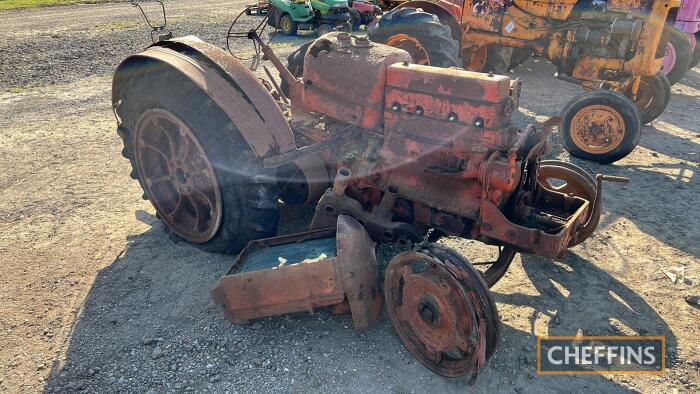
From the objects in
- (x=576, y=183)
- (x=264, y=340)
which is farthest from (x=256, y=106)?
(x=576, y=183)

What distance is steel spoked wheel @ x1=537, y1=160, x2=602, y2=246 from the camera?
12.0 ft

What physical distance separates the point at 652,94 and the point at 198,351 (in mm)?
6958

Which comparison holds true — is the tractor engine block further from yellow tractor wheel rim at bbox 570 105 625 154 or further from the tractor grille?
the tractor grille

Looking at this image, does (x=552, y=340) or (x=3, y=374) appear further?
(x=552, y=340)

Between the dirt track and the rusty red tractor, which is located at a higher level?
the rusty red tractor

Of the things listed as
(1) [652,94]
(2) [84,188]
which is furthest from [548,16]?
(2) [84,188]

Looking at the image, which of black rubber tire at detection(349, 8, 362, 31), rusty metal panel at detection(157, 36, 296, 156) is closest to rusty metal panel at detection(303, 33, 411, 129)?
rusty metal panel at detection(157, 36, 296, 156)

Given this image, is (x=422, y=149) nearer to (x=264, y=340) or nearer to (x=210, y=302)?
(x=264, y=340)

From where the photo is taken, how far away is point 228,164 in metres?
3.36

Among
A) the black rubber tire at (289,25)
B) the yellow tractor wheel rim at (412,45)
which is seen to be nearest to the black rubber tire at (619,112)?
the yellow tractor wheel rim at (412,45)

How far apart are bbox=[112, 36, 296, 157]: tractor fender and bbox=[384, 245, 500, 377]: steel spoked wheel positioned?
1.25m

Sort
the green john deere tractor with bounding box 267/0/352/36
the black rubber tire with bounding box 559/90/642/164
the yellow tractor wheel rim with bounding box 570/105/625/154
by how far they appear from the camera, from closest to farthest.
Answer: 1. the black rubber tire with bounding box 559/90/642/164
2. the yellow tractor wheel rim with bounding box 570/105/625/154
3. the green john deere tractor with bounding box 267/0/352/36

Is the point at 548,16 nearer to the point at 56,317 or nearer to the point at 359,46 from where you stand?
the point at 359,46

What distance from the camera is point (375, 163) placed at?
3354 mm
